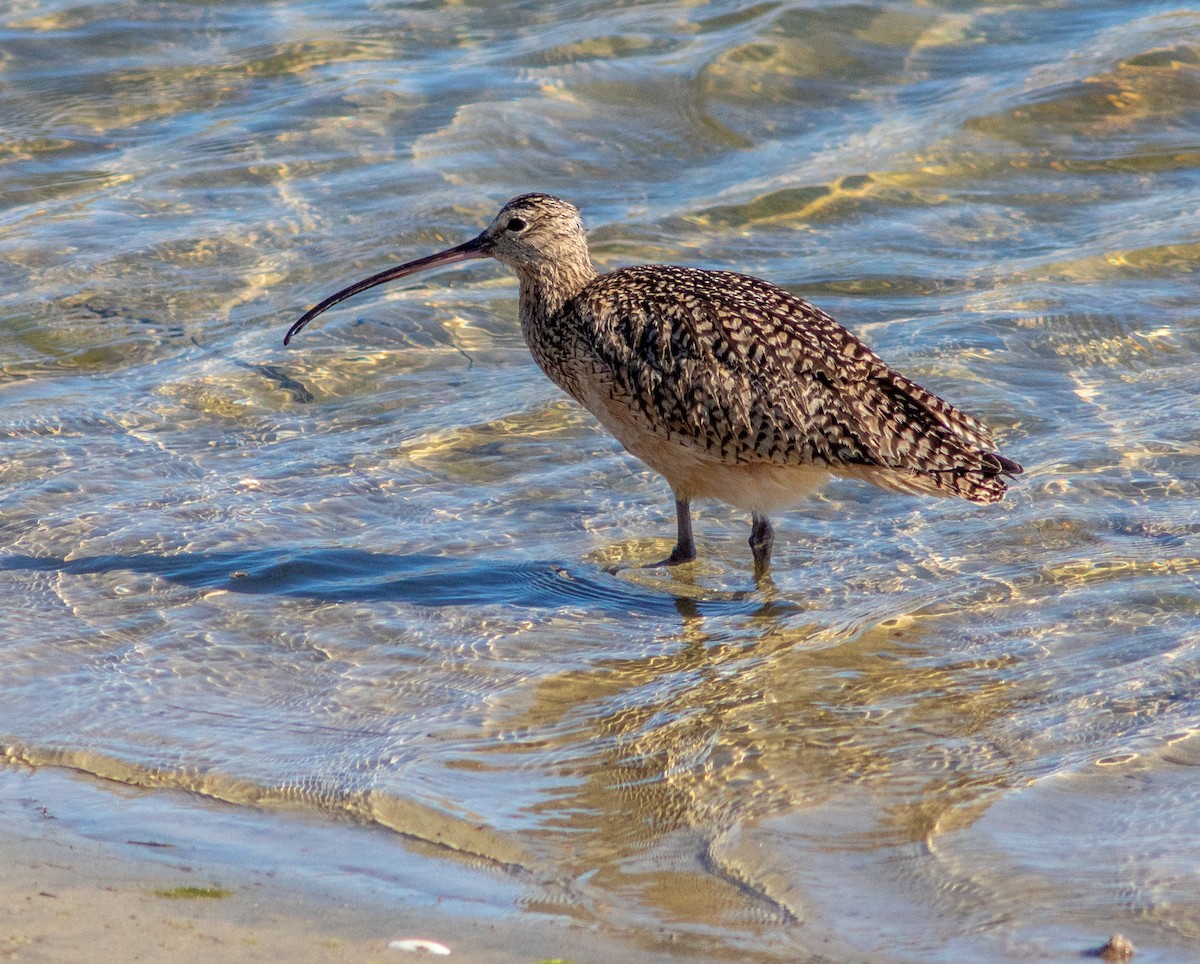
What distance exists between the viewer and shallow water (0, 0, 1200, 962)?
4.85 m

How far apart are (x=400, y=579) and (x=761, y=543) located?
153 centimetres

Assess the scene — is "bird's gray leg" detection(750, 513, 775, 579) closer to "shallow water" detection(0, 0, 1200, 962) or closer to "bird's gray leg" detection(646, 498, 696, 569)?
"shallow water" detection(0, 0, 1200, 962)

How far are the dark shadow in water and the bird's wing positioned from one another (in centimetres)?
67

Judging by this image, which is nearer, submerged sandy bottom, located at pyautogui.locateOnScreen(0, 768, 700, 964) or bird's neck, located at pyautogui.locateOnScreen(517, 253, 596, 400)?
submerged sandy bottom, located at pyautogui.locateOnScreen(0, 768, 700, 964)

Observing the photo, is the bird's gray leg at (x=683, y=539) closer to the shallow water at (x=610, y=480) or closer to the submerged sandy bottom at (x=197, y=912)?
the shallow water at (x=610, y=480)

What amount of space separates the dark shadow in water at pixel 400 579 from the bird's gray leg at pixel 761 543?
19cm

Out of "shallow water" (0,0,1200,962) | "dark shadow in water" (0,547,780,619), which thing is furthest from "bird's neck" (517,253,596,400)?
"dark shadow in water" (0,547,780,619)

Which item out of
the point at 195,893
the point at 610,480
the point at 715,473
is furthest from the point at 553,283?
the point at 195,893

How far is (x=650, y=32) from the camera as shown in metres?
14.0

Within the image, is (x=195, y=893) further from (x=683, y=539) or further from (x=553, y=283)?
(x=553, y=283)

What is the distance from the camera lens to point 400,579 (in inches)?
272

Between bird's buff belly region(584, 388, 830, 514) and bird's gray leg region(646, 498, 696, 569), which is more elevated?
bird's buff belly region(584, 388, 830, 514)

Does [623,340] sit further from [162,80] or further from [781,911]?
[162,80]

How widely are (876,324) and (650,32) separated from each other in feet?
17.9
